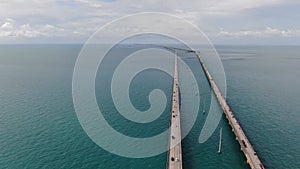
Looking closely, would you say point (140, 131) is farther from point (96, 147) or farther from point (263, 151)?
point (263, 151)

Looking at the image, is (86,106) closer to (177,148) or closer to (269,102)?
(177,148)

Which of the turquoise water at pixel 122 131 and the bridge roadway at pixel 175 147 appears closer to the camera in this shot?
the bridge roadway at pixel 175 147

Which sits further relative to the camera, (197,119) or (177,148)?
(197,119)

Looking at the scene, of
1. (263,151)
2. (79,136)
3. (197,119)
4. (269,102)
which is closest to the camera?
(263,151)

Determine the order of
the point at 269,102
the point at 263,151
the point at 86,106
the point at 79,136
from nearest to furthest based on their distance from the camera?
1. the point at 263,151
2. the point at 79,136
3. the point at 86,106
4. the point at 269,102

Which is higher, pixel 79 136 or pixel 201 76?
pixel 201 76

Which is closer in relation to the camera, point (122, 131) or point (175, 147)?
point (175, 147)

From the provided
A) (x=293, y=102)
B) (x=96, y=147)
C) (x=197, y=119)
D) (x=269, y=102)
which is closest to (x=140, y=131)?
(x=96, y=147)

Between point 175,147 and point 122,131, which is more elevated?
point 122,131

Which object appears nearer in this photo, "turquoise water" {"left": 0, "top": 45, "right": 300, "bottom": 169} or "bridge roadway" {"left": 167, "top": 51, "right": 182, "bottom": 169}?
"bridge roadway" {"left": 167, "top": 51, "right": 182, "bottom": 169}
